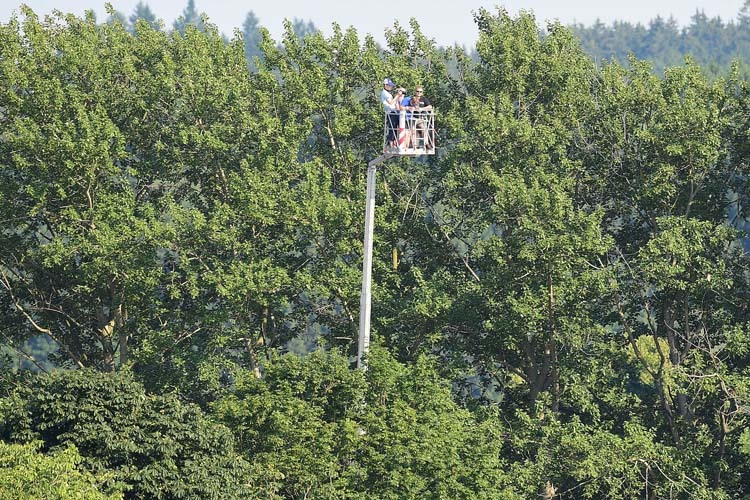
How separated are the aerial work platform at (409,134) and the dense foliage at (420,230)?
415 cm

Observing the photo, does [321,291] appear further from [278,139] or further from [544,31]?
A: [544,31]

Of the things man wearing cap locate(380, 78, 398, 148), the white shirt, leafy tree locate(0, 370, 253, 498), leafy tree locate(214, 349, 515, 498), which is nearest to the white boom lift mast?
man wearing cap locate(380, 78, 398, 148)

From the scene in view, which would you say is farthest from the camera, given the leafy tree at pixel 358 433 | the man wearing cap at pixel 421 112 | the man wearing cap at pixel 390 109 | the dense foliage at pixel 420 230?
the dense foliage at pixel 420 230

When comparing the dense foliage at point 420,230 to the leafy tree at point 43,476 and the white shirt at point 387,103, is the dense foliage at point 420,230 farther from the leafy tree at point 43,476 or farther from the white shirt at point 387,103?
the leafy tree at point 43,476

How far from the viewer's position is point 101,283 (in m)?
37.2

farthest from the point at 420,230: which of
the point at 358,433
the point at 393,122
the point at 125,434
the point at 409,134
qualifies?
the point at 125,434

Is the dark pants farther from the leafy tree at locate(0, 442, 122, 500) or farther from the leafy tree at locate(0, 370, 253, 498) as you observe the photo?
the leafy tree at locate(0, 442, 122, 500)

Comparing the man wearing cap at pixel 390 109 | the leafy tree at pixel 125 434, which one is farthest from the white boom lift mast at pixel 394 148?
the leafy tree at pixel 125 434

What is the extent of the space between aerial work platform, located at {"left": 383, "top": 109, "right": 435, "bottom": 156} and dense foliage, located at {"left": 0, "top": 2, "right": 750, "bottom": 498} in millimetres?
4154

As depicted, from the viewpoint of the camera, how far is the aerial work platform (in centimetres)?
3170

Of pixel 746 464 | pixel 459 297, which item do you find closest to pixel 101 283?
pixel 459 297

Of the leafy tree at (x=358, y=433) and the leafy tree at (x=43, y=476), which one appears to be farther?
the leafy tree at (x=358, y=433)

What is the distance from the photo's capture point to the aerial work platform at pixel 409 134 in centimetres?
3170

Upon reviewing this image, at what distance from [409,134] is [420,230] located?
274 inches
